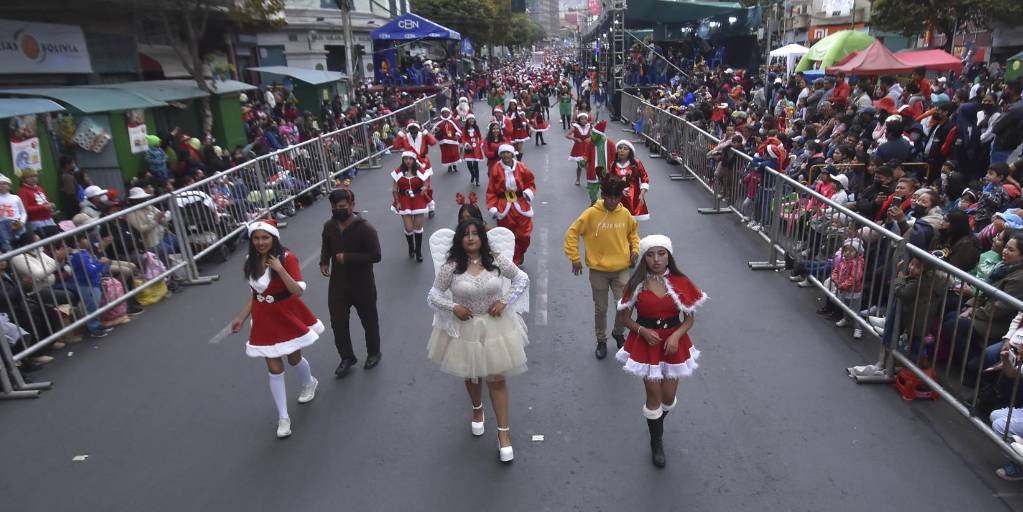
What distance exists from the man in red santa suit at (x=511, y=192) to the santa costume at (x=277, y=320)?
11.1ft

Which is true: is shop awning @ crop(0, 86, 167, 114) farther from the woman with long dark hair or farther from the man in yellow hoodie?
the woman with long dark hair

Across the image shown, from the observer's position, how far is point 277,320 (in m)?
4.75

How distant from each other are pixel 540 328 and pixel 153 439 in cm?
351

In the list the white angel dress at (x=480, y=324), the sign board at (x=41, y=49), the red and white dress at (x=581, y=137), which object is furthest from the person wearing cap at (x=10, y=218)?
the red and white dress at (x=581, y=137)

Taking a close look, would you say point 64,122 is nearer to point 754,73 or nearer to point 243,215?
point 243,215

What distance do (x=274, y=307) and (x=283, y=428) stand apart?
92cm

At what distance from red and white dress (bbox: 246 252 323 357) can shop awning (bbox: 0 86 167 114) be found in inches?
364

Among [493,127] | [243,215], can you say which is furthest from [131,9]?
[493,127]

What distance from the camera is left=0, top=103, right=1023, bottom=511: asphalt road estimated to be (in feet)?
13.7

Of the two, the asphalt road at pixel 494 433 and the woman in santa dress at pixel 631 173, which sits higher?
the woman in santa dress at pixel 631 173

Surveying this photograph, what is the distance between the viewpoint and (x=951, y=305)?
517 centimetres

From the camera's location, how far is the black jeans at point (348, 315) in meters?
5.66

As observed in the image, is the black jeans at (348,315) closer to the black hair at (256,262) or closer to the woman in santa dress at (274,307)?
the woman in santa dress at (274,307)

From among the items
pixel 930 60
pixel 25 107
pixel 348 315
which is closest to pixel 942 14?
pixel 930 60
